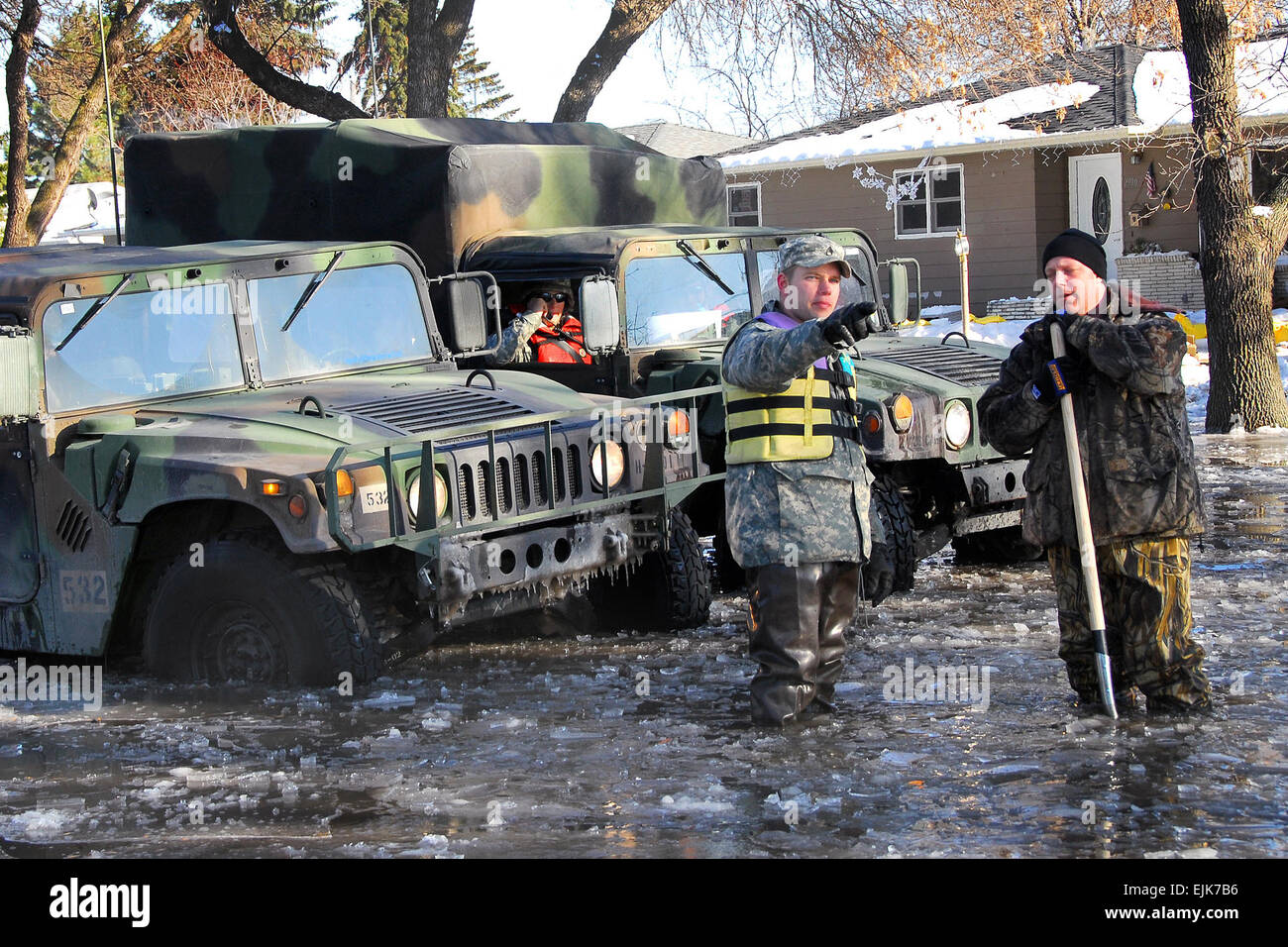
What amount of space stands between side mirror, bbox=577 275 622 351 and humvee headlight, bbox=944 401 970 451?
1613mm

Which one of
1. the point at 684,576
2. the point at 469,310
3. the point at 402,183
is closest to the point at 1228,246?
the point at 402,183

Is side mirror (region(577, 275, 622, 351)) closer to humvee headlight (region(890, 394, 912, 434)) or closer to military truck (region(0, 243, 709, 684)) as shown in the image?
military truck (region(0, 243, 709, 684))

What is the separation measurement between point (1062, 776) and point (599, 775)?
4.62ft

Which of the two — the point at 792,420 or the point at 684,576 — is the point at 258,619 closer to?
the point at 684,576

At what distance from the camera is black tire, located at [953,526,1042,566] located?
28.9 ft

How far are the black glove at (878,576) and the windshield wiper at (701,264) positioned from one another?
1.78 metres

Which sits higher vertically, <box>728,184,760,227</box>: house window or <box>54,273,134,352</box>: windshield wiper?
<box>728,184,760,227</box>: house window

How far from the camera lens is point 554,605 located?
7.18 metres

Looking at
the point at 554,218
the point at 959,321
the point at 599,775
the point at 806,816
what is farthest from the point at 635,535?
the point at 959,321

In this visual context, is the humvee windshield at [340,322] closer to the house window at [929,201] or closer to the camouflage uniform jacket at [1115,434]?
the camouflage uniform jacket at [1115,434]

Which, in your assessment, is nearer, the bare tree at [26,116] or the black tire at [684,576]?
the black tire at [684,576]

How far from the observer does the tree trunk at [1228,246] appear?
1275cm

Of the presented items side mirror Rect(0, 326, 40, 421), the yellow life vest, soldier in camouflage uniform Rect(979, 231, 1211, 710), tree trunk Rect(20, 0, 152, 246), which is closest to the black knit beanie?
soldier in camouflage uniform Rect(979, 231, 1211, 710)

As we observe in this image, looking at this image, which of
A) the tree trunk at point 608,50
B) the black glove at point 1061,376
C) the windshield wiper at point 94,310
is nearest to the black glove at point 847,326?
the black glove at point 1061,376
